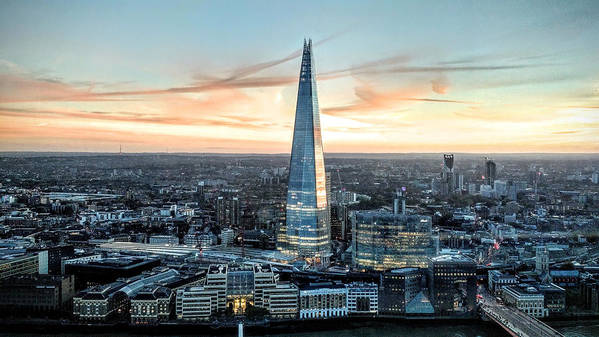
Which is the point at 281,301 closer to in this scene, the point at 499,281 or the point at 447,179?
the point at 499,281

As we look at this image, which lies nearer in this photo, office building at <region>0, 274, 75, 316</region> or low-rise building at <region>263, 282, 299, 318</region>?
office building at <region>0, 274, 75, 316</region>

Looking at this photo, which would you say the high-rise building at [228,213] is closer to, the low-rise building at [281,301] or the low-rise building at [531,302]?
the low-rise building at [281,301]

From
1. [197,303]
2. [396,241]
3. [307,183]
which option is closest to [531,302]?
[396,241]

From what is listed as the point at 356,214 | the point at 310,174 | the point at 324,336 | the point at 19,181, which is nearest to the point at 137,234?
the point at 19,181

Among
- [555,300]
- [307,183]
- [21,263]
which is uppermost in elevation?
[307,183]

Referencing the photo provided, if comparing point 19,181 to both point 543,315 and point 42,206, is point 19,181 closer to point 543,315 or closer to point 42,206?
point 42,206

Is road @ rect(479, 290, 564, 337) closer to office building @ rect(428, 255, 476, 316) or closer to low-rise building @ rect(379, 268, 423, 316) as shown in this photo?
office building @ rect(428, 255, 476, 316)

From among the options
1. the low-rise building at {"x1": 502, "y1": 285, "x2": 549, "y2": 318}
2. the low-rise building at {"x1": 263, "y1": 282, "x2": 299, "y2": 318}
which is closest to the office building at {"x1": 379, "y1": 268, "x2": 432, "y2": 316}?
the low-rise building at {"x1": 263, "y1": 282, "x2": 299, "y2": 318}
